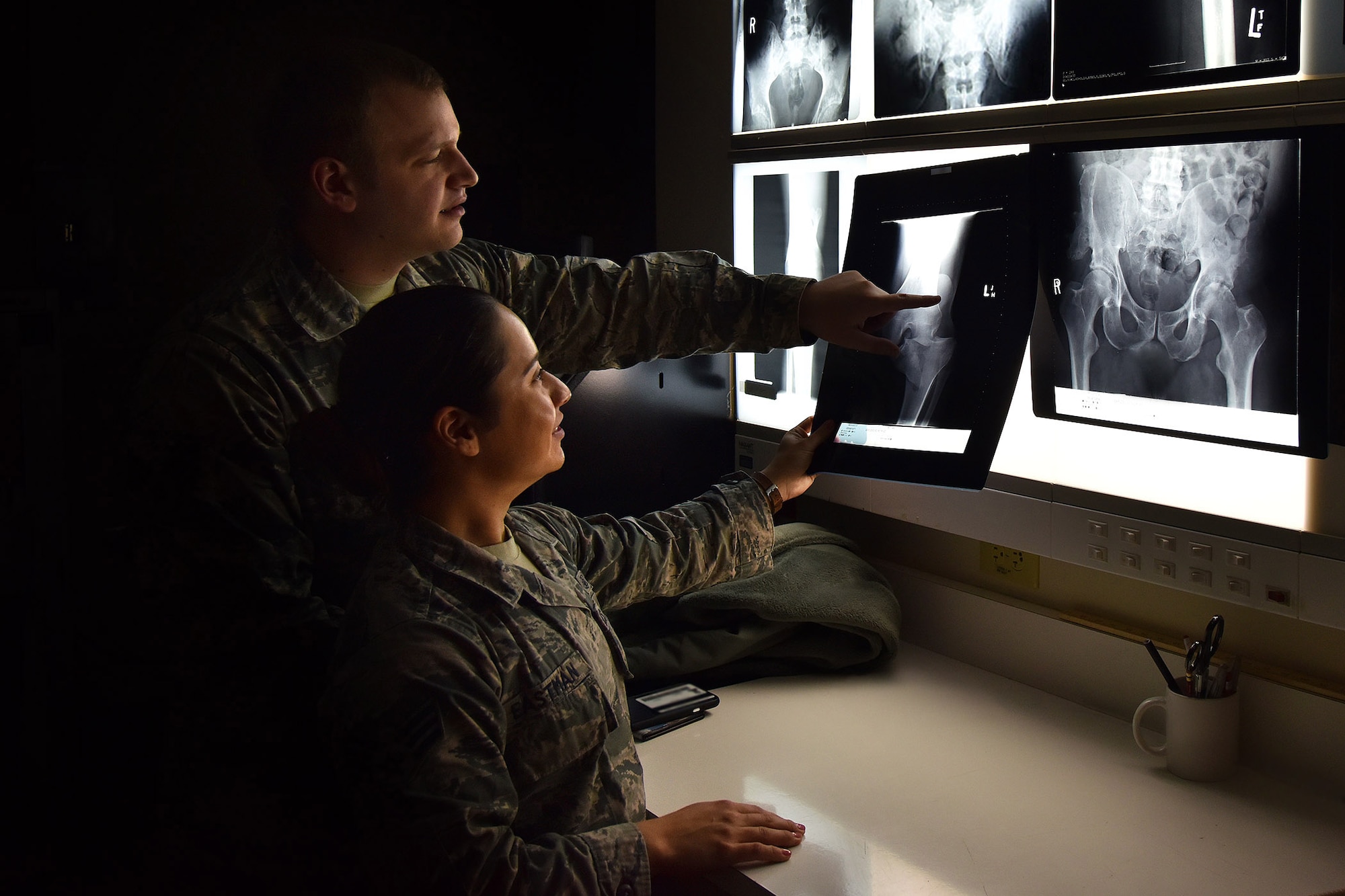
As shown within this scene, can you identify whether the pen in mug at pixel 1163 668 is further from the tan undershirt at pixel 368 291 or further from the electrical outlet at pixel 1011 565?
the tan undershirt at pixel 368 291

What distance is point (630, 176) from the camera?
2635 mm

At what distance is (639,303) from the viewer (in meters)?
1.67

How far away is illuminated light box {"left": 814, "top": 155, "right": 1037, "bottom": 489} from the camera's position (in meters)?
1.50

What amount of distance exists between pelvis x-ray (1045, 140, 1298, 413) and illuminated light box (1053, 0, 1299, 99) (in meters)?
0.09

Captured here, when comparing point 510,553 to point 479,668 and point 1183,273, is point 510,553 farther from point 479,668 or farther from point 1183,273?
point 1183,273

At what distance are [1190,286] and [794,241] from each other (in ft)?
2.52

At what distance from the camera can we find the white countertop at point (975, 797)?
1233 mm

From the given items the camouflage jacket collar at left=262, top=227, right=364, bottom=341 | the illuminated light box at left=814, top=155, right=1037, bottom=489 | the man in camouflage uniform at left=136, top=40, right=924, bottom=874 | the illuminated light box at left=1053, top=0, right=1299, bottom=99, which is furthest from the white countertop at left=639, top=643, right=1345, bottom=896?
the illuminated light box at left=1053, top=0, right=1299, bottom=99

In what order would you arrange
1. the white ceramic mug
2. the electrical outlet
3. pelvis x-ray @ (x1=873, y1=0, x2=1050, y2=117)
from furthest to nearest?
the electrical outlet < pelvis x-ray @ (x1=873, y1=0, x2=1050, y2=117) < the white ceramic mug

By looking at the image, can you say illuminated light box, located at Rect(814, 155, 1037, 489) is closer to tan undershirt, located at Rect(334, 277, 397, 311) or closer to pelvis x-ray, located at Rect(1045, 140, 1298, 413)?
pelvis x-ray, located at Rect(1045, 140, 1298, 413)

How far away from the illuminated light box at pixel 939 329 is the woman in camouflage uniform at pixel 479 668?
0.54 metres

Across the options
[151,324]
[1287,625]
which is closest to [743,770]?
[1287,625]

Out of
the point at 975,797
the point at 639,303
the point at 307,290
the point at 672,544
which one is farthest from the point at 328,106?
the point at 975,797

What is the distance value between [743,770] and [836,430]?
51cm
